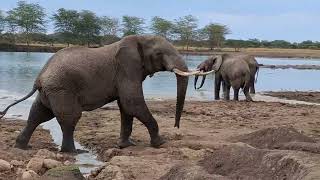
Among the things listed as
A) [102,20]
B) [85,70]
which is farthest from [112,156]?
[102,20]

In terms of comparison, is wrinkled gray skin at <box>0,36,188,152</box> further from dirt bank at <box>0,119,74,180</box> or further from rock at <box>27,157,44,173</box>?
rock at <box>27,157,44,173</box>

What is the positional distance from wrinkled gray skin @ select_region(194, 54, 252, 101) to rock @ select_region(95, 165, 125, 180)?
15.6 m

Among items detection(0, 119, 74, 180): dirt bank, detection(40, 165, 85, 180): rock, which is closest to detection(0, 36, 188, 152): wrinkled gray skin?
detection(0, 119, 74, 180): dirt bank

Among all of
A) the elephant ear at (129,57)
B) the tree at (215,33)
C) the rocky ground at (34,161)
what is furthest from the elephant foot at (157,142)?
the tree at (215,33)

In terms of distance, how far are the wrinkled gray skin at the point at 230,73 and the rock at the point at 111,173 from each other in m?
15.6

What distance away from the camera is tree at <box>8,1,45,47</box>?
105 metres

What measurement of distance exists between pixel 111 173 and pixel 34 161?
1305 millimetres

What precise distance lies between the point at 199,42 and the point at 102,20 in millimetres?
20450

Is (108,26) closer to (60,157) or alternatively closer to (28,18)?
(28,18)

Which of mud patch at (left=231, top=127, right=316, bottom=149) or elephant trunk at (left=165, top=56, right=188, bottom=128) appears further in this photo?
elephant trunk at (left=165, top=56, right=188, bottom=128)

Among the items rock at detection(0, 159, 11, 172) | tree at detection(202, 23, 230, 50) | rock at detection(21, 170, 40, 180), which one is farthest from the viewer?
tree at detection(202, 23, 230, 50)

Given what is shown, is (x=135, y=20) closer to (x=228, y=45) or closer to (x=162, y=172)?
(x=228, y=45)

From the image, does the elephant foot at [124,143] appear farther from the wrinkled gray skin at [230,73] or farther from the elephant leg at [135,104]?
the wrinkled gray skin at [230,73]

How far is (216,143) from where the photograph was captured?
38.9ft
